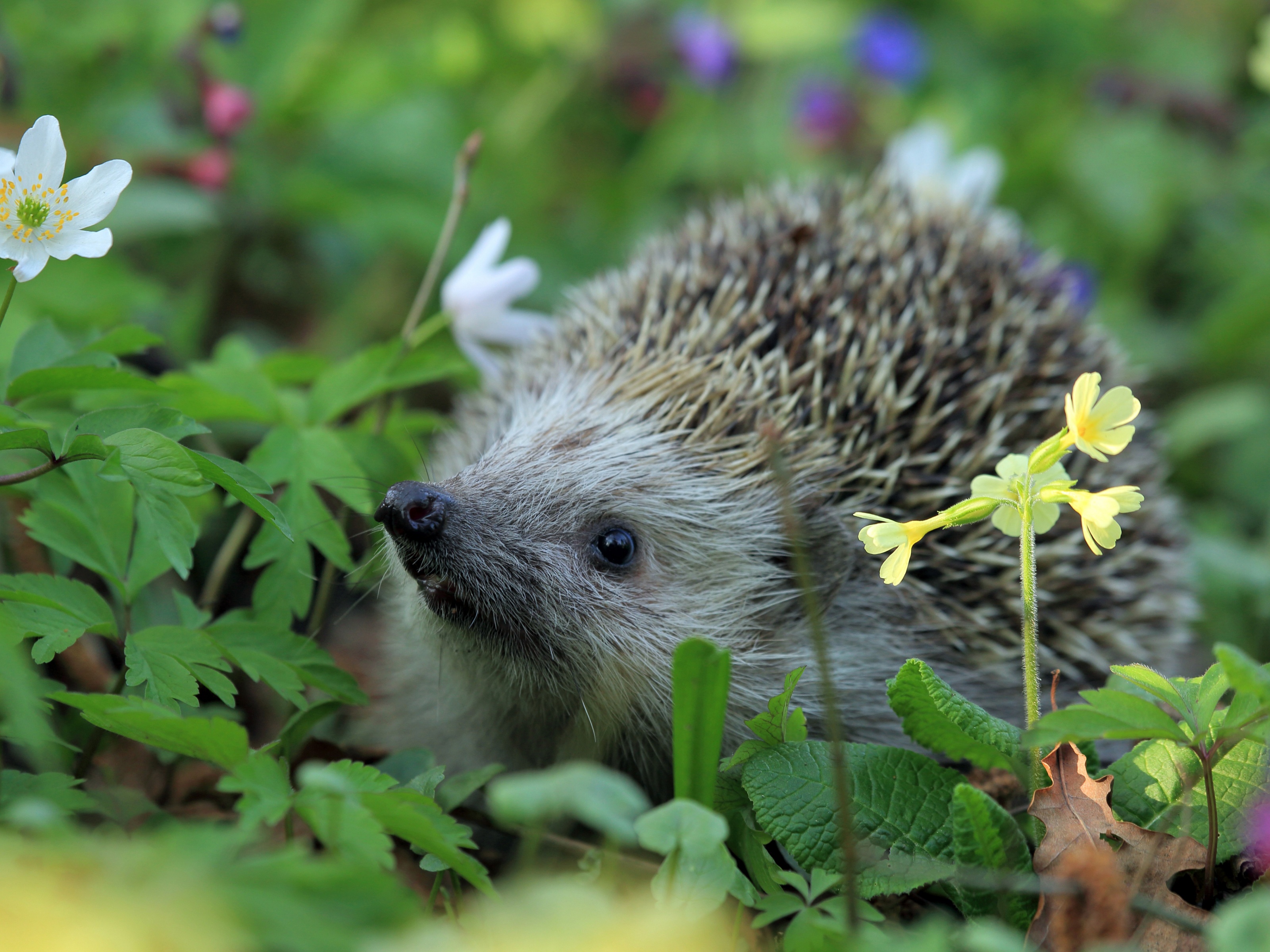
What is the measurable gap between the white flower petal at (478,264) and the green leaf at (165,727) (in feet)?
3.84

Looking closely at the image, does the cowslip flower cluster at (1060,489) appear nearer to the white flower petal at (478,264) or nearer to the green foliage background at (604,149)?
the white flower petal at (478,264)

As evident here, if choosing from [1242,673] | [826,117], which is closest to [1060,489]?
[1242,673]

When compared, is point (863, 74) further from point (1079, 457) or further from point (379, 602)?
point (379, 602)

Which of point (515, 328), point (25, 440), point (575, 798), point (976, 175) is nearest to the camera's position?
point (575, 798)

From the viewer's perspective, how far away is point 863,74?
417 centimetres

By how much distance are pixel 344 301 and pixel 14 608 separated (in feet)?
6.94

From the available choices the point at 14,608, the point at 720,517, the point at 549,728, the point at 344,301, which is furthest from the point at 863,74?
the point at 14,608

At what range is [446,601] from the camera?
6.00 ft

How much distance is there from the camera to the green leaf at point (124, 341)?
168 cm

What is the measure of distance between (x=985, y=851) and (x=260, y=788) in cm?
91

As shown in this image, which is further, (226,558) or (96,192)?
(226,558)

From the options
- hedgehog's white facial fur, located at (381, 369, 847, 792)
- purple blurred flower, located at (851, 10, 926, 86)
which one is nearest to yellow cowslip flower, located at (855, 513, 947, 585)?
hedgehog's white facial fur, located at (381, 369, 847, 792)

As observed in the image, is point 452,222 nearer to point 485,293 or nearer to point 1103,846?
point 485,293

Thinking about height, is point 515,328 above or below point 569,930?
above
